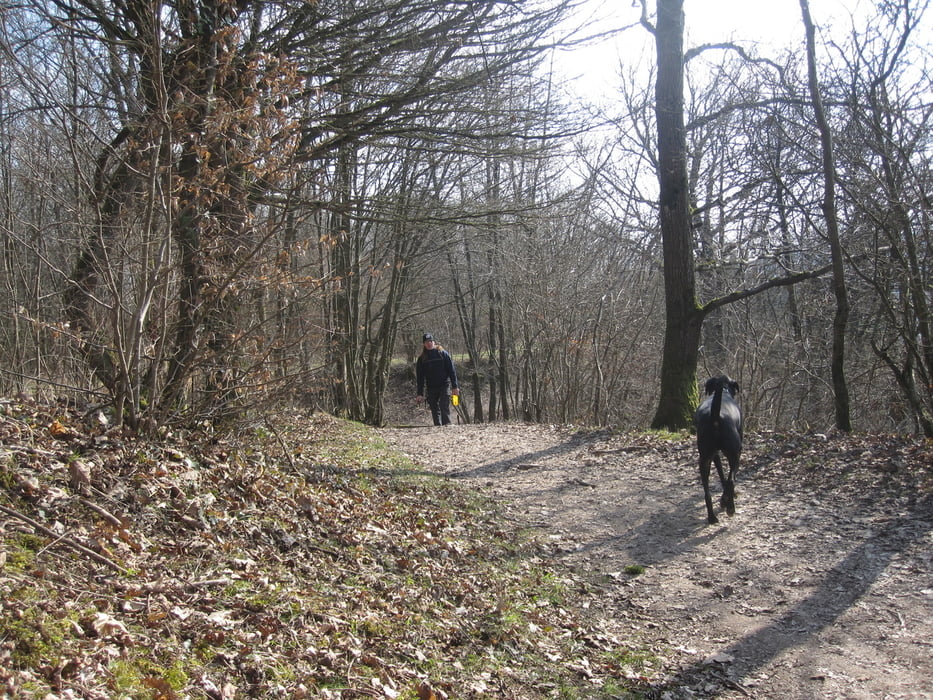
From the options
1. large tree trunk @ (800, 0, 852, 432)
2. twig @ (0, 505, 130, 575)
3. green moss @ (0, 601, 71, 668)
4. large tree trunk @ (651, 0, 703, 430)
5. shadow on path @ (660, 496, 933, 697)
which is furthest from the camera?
large tree trunk @ (651, 0, 703, 430)

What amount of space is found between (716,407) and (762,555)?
143 cm

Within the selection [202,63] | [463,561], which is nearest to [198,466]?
[463,561]

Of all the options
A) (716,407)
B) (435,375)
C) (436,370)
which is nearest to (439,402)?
(435,375)

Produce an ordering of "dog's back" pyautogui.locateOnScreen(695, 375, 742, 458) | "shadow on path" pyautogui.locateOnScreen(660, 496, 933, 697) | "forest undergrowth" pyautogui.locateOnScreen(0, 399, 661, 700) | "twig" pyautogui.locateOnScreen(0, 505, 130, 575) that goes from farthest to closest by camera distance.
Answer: "dog's back" pyautogui.locateOnScreen(695, 375, 742, 458) < "shadow on path" pyautogui.locateOnScreen(660, 496, 933, 697) < "twig" pyautogui.locateOnScreen(0, 505, 130, 575) < "forest undergrowth" pyautogui.locateOnScreen(0, 399, 661, 700)

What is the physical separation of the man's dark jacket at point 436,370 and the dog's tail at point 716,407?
347 inches

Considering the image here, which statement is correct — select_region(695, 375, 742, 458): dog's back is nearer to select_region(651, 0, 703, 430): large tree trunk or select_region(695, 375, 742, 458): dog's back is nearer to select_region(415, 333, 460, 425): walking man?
select_region(651, 0, 703, 430): large tree trunk

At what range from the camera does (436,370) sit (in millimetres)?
14906

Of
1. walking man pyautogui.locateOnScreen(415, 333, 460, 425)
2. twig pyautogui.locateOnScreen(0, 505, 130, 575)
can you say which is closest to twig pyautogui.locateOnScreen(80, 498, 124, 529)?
twig pyautogui.locateOnScreen(0, 505, 130, 575)

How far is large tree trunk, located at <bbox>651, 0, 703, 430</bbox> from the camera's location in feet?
37.1

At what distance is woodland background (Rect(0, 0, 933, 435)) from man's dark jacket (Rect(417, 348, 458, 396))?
4.06 meters

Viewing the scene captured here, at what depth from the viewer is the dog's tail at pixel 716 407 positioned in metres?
6.27

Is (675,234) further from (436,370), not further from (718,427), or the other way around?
(436,370)

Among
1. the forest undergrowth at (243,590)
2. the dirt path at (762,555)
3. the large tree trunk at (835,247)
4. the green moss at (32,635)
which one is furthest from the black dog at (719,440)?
the green moss at (32,635)

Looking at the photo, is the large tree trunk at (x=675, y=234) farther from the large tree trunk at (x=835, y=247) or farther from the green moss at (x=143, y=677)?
the green moss at (x=143, y=677)
